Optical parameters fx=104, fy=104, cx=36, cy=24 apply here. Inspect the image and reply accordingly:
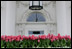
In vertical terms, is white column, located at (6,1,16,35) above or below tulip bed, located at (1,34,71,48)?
above

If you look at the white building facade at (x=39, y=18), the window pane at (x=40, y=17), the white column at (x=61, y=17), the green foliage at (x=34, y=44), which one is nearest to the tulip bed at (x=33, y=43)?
the green foliage at (x=34, y=44)

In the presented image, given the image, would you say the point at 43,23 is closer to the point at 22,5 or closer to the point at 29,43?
the point at 22,5

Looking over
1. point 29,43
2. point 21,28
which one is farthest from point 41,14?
point 29,43

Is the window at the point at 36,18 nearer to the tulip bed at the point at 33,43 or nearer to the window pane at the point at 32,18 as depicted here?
the window pane at the point at 32,18

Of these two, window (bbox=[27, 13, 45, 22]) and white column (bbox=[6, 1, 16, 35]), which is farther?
window (bbox=[27, 13, 45, 22])

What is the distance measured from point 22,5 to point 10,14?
3.47 ft

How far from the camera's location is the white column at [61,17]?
15.5 ft

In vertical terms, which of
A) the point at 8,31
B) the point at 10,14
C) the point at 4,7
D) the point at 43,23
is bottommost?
the point at 8,31

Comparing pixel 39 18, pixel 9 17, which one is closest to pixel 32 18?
pixel 39 18

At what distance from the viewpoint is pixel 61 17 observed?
499 cm

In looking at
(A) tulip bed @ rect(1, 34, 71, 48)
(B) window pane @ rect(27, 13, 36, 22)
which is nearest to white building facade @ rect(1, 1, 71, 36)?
(B) window pane @ rect(27, 13, 36, 22)

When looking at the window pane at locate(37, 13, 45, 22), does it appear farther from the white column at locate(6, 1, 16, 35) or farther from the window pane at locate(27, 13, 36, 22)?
the white column at locate(6, 1, 16, 35)

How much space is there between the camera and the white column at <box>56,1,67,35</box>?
15.5 ft

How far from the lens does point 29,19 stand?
5.72m
